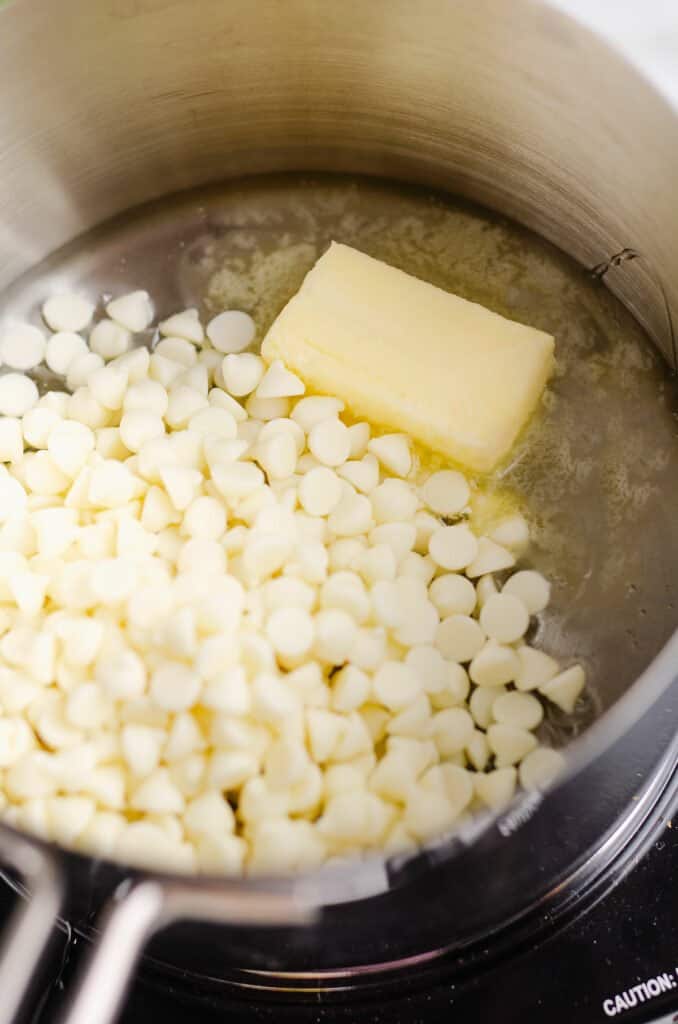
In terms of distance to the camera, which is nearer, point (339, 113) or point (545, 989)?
point (545, 989)

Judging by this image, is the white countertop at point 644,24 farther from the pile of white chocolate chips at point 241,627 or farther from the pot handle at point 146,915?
the pot handle at point 146,915

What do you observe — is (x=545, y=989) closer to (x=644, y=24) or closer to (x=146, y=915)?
(x=146, y=915)

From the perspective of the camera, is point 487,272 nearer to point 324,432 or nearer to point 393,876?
point 324,432

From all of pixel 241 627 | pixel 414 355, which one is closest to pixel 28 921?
pixel 241 627

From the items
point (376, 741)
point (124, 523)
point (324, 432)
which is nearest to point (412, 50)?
point (324, 432)

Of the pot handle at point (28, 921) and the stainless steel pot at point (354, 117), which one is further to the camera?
the stainless steel pot at point (354, 117)

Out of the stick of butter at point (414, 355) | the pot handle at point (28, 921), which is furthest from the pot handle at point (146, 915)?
the stick of butter at point (414, 355)
